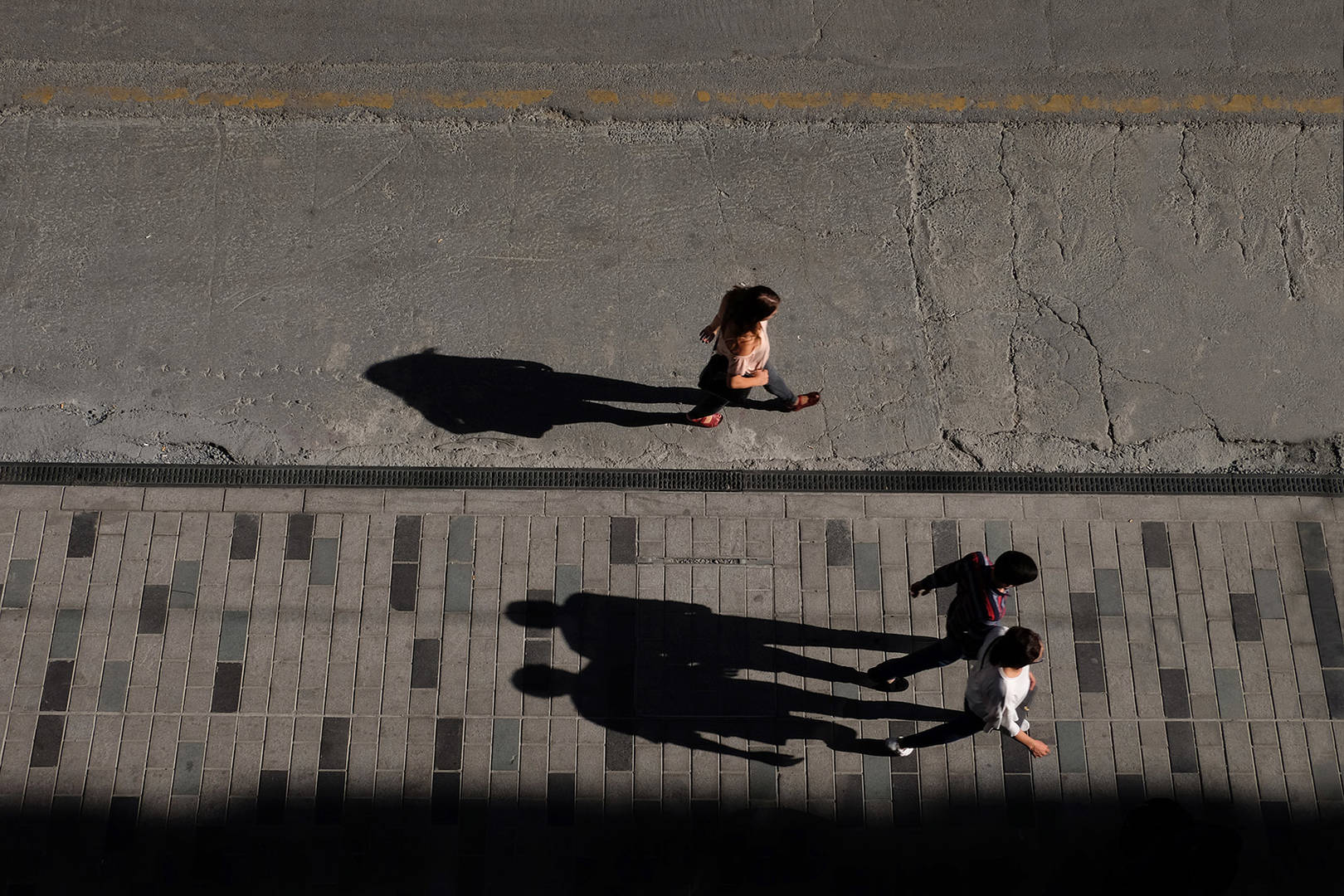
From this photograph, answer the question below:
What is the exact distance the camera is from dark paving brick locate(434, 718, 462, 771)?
216 inches

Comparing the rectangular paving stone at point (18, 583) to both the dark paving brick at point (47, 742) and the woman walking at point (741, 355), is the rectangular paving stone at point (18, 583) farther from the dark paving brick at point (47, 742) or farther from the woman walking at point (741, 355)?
the woman walking at point (741, 355)

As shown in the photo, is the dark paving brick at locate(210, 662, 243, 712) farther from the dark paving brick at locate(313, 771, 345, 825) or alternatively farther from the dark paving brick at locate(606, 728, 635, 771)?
the dark paving brick at locate(606, 728, 635, 771)

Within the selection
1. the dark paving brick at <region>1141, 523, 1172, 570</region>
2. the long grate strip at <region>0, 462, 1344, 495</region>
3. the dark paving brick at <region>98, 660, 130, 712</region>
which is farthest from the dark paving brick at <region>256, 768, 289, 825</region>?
the dark paving brick at <region>1141, 523, 1172, 570</region>

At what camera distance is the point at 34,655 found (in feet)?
18.4

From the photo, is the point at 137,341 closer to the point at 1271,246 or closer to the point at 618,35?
the point at 618,35

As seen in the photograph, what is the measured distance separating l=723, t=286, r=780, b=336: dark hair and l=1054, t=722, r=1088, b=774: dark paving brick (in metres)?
3.14

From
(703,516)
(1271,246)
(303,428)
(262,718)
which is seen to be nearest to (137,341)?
(303,428)

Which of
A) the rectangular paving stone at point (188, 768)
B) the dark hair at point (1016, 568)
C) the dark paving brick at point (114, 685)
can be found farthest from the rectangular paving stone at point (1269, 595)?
the dark paving brick at point (114, 685)

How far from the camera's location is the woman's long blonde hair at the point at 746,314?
15.9 feet

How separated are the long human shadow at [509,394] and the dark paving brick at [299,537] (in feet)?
3.33

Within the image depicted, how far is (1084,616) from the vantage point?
229 inches

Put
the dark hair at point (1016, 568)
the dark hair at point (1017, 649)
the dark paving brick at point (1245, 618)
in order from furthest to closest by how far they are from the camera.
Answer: the dark paving brick at point (1245, 618) < the dark hair at point (1016, 568) < the dark hair at point (1017, 649)

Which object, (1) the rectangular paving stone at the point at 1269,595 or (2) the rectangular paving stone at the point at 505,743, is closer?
(2) the rectangular paving stone at the point at 505,743

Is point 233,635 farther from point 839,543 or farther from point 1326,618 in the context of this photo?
point 1326,618
